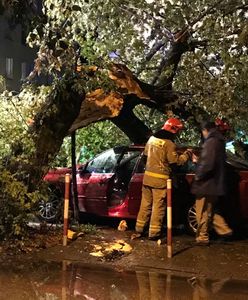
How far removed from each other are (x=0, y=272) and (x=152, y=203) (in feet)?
9.00

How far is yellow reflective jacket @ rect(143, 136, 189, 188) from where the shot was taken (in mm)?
8172

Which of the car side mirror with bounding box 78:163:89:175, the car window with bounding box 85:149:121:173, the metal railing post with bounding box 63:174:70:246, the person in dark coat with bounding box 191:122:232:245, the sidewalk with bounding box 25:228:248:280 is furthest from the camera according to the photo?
the car side mirror with bounding box 78:163:89:175

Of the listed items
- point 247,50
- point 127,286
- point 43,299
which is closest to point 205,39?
point 247,50

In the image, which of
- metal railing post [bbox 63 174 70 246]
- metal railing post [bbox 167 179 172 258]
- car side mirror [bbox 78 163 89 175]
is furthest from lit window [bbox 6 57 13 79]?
metal railing post [bbox 167 179 172 258]

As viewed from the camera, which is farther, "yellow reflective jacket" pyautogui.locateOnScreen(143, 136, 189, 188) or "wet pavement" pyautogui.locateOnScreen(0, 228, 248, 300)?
"yellow reflective jacket" pyautogui.locateOnScreen(143, 136, 189, 188)

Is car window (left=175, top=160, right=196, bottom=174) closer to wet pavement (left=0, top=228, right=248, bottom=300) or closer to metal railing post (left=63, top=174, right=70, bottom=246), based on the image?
wet pavement (left=0, top=228, right=248, bottom=300)

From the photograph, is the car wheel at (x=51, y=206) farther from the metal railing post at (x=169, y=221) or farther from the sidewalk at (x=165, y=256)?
the metal railing post at (x=169, y=221)

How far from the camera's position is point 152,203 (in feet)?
27.4

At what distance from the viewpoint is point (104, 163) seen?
988 centimetres

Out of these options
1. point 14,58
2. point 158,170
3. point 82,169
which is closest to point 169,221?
point 158,170

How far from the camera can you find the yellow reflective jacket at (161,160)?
8.17 metres

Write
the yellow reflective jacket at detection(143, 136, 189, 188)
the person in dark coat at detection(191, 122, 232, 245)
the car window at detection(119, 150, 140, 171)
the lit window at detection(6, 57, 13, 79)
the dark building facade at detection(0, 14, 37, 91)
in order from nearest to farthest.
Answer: the person in dark coat at detection(191, 122, 232, 245), the yellow reflective jacket at detection(143, 136, 189, 188), the car window at detection(119, 150, 140, 171), the dark building facade at detection(0, 14, 37, 91), the lit window at detection(6, 57, 13, 79)

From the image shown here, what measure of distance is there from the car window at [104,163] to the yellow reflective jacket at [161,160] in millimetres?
1566

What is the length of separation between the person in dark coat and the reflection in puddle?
161 cm
